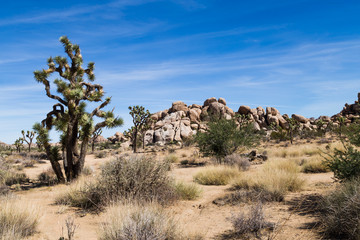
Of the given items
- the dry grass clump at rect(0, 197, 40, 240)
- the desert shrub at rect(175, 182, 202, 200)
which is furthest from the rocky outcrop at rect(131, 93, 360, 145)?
the dry grass clump at rect(0, 197, 40, 240)

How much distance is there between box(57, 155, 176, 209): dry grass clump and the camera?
305 inches

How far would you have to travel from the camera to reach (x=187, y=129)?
59.6 m

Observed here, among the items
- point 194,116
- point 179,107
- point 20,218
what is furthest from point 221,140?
point 179,107

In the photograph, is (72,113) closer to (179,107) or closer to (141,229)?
(141,229)

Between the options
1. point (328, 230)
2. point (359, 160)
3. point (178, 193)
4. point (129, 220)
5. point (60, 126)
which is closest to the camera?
point (129, 220)

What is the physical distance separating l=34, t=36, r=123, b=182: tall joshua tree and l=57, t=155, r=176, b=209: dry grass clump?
5890 mm

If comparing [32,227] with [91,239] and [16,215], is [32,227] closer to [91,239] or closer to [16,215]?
[16,215]

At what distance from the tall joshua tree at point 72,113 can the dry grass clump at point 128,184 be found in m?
5.89

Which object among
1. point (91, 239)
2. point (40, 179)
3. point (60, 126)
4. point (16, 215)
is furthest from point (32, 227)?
point (40, 179)

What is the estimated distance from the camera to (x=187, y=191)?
29.9 feet

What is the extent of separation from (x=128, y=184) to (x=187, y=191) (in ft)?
7.51

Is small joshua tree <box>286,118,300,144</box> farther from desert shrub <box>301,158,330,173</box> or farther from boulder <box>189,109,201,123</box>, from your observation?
desert shrub <box>301,158,330,173</box>

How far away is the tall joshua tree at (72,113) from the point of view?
1406 cm

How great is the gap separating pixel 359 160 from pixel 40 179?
16502 millimetres
